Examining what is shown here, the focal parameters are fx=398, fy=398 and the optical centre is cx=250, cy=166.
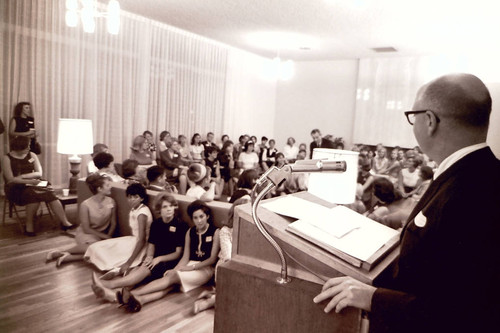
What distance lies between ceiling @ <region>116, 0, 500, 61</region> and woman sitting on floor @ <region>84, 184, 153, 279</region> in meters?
3.44

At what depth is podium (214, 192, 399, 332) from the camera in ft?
3.11

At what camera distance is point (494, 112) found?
1.61 meters

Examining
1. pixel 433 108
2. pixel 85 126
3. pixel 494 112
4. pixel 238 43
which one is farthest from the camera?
pixel 238 43

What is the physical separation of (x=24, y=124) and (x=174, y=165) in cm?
241

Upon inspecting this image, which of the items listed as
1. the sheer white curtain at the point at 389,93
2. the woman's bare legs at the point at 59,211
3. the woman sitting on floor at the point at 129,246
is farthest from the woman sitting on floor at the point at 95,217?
the sheer white curtain at the point at 389,93

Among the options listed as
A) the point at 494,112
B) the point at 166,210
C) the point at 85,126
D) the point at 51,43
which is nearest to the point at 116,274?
the point at 166,210

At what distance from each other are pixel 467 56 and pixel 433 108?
8475mm

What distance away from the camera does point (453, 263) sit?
2.63 ft

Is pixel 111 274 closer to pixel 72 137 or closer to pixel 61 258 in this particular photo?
pixel 61 258

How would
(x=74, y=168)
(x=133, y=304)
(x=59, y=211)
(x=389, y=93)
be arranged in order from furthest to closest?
(x=389, y=93) < (x=74, y=168) < (x=59, y=211) < (x=133, y=304)

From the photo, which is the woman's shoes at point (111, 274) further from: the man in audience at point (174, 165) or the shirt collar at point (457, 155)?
the shirt collar at point (457, 155)

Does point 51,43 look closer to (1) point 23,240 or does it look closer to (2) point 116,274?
(1) point 23,240

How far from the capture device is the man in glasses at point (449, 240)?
793 millimetres

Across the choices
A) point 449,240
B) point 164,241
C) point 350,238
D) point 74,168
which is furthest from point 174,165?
point 449,240
